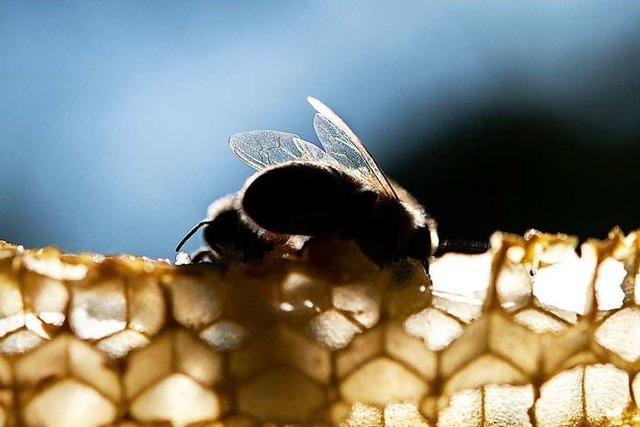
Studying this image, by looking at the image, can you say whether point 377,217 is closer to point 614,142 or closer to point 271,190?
point 271,190

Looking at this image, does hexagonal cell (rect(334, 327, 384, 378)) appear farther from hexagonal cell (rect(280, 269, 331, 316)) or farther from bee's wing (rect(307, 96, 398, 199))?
bee's wing (rect(307, 96, 398, 199))

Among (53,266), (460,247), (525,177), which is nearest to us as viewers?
(53,266)

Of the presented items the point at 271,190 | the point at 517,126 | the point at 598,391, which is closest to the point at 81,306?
the point at 271,190

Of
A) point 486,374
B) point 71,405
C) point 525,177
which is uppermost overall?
point 525,177

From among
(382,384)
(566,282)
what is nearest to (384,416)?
(382,384)

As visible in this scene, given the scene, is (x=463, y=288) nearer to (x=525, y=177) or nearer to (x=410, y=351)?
(x=410, y=351)

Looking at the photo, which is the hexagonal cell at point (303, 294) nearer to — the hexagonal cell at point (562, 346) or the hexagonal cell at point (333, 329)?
the hexagonal cell at point (333, 329)

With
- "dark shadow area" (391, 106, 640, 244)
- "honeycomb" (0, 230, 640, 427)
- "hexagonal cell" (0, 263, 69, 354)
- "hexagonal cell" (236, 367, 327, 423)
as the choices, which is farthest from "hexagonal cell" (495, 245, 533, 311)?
"dark shadow area" (391, 106, 640, 244)
